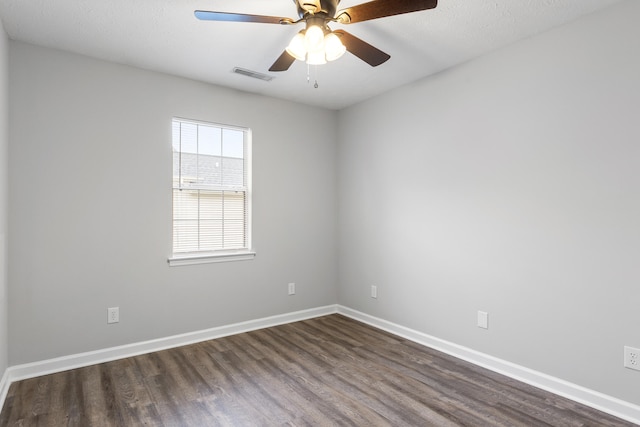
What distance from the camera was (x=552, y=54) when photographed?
255 cm

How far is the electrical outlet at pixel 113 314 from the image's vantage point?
307 centimetres

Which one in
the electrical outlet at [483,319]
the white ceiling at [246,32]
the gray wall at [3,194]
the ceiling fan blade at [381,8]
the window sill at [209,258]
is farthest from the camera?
the window sill at [209,258]

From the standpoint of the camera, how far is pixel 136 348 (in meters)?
3.18

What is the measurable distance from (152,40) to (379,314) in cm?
331

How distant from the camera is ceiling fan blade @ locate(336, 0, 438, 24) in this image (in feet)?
5.56

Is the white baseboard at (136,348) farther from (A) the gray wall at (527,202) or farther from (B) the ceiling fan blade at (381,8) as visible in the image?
(B) the ceiling fan blade at (381,8)

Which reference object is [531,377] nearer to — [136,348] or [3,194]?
[136,348]

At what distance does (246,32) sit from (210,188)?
1.60m

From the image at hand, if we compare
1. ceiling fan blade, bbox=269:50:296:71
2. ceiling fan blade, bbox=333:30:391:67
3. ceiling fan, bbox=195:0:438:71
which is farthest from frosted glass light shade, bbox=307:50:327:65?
ceiling fan blade, bbox=269:50:296:71

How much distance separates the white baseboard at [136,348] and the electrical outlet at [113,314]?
23cm

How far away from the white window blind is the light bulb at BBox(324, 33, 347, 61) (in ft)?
6.64

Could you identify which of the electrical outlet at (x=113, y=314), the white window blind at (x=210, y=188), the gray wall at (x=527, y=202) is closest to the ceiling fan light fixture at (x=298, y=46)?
the gray wall at (x=527, y=202)

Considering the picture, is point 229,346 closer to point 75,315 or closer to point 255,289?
point 255,289

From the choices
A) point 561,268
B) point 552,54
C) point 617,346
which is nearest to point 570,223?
point 561,268
